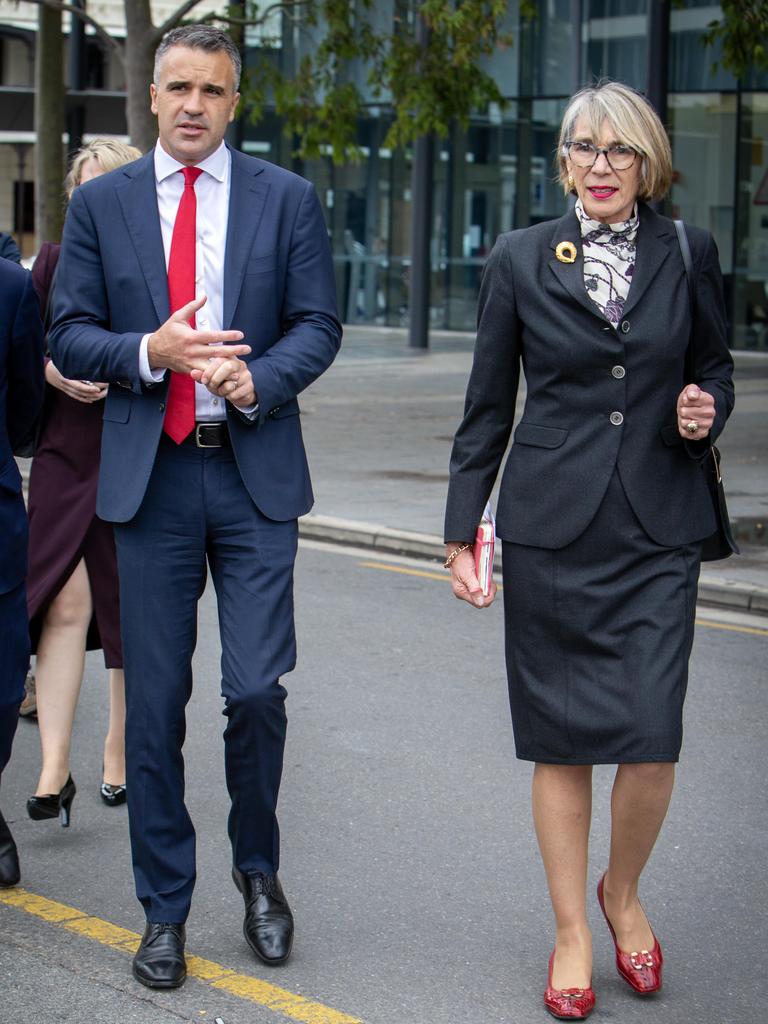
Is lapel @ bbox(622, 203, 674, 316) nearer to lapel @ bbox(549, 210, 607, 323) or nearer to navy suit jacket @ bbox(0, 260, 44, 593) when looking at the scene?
lapel @ bbox(549, 210, 607, 323)

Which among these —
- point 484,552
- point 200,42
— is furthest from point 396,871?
point 200,42

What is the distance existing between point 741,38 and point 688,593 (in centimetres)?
1201

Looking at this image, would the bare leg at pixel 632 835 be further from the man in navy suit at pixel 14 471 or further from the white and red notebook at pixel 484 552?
the man in navy suit at pixel 14 471

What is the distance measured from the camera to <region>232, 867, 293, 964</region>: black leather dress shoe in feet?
13.3

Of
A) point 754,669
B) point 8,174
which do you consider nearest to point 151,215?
point 754,669

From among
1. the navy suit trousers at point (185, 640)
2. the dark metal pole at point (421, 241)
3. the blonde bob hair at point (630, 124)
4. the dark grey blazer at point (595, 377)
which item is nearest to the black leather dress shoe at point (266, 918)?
the navy suit trousers at point (185, 640)

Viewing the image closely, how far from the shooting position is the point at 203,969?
4031 millimetres

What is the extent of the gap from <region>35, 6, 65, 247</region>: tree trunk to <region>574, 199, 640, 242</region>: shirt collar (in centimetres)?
1488

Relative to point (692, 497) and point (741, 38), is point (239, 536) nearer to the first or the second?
point (692, 497)

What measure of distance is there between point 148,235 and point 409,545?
6654 millimetres

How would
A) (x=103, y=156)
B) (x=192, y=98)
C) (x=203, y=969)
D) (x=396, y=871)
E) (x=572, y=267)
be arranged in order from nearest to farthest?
(x=572, y=267) → (x=192, y=98) → (x=203, y=969) → (x=396, y=871) → (x=103, y=156)

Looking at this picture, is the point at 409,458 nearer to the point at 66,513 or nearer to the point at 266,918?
the point at 66,513

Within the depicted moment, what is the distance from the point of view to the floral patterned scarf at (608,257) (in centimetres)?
383

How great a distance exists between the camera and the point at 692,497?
3.86m
